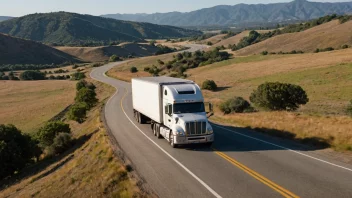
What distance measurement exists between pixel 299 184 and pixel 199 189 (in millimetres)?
4291

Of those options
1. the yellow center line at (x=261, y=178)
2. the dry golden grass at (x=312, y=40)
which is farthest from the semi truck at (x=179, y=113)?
the dry golden grass at (x=312, y=40)

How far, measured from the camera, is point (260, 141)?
23.9 m

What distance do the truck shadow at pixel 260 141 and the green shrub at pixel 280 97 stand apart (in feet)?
35.3

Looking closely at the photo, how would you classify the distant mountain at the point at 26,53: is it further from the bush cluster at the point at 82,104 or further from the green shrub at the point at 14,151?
the green shrub at the point at 14,151

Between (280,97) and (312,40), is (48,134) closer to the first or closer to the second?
(280,97)

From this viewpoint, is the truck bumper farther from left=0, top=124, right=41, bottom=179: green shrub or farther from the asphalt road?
left=0, top=124, right=41, bottom=179: green shrub

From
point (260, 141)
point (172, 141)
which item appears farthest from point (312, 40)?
point (172, 141)

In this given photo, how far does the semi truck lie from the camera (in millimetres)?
22125

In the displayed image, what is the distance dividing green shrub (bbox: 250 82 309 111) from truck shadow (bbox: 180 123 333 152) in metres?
10.8

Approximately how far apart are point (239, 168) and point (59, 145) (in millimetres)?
20406

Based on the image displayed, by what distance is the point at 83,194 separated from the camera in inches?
648

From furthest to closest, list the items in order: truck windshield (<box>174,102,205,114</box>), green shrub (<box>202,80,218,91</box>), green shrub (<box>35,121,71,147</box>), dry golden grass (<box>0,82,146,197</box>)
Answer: green shrub (<box>202,80,218,91</box>) < green shrub (<box>35,121,71,147</box>) < truck windshield (<box>174,102,205,114</box>) < dry golden grass (<box>0,82,146,197</box>)

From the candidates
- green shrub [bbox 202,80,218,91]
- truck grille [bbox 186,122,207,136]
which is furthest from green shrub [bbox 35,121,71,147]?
green shrub [bbox 202,80,218,91]

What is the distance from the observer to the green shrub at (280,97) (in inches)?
1468
